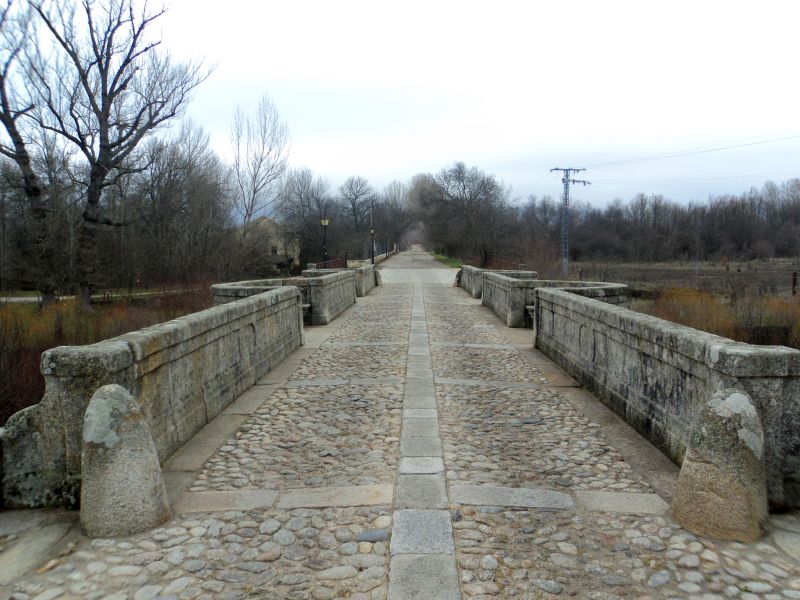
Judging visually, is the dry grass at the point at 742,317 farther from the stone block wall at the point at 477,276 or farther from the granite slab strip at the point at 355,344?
the granite slab strip at the point at 355,344

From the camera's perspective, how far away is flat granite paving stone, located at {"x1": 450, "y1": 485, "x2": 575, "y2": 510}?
11.8ft

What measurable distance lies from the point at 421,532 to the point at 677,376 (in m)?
2.35

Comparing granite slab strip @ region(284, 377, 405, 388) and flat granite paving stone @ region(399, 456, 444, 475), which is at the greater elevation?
granite slab strip @ region(284, 377, 405, 388)

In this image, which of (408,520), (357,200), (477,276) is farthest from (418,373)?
(357,200)

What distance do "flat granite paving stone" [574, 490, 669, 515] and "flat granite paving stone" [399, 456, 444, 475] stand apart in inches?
39.7

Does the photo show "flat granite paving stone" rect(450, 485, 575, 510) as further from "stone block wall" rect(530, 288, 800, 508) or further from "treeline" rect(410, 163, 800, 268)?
"treeline" rect(410, 163, 800, 268)

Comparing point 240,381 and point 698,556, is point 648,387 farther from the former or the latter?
point 240,381

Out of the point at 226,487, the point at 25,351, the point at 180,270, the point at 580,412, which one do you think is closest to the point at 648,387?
the point at 580,412

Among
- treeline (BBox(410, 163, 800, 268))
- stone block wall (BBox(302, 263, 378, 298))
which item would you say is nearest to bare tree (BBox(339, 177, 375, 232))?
treeline (BBox(410, 163, 800, 268))

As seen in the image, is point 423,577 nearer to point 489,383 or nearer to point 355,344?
point 489,383

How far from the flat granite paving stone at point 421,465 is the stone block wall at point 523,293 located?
5755 mm

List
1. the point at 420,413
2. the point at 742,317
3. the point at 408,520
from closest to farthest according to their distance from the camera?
the point at 408,520 → the point at 420,413 → the point at 742,317

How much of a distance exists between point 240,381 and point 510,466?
3364 millimetres

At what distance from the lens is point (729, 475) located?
123 inches
